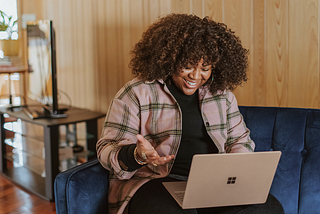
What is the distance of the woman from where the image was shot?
4.01 feet

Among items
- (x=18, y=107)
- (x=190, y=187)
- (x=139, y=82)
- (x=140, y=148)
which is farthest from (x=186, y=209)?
(x=18, y=107)

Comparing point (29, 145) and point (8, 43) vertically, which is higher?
point (8, 43)

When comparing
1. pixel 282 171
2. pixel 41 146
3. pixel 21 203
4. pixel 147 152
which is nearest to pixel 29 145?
pixel 41 146

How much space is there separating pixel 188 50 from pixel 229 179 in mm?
532

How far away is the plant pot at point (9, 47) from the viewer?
9.16ft

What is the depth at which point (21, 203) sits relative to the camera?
223cm

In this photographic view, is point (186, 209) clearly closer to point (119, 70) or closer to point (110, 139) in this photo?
point (110, 139)

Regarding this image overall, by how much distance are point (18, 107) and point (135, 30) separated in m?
1.36

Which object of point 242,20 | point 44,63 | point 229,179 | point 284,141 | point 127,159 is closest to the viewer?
point 229,179

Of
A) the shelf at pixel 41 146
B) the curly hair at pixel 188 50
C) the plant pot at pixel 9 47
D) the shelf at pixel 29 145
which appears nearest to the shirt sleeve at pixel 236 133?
the curly hair at pixel 188 50

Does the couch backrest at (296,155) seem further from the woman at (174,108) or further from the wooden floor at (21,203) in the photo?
the wooden floor at (21,203)

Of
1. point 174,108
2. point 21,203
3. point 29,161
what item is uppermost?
point 174,108

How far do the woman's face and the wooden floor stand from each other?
136 cm

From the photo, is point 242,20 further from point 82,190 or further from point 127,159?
point 82,190
